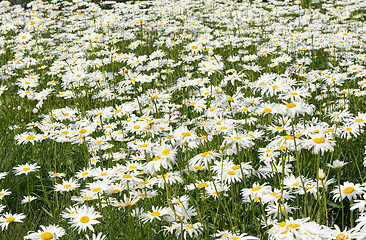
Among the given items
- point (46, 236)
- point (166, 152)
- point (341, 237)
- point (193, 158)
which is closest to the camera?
point (341, 237)

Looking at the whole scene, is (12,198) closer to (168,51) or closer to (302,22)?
(168,51)

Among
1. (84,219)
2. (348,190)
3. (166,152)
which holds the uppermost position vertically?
(166,152)

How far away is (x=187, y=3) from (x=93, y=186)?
6647 millimetres

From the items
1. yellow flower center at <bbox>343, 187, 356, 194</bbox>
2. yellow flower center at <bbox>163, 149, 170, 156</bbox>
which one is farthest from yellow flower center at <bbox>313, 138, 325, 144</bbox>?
yellow flower center at <bbox>163, 149, 170, 156</bbox>

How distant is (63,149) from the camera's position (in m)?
3.62

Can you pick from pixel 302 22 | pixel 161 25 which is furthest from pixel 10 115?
pixel 302 22

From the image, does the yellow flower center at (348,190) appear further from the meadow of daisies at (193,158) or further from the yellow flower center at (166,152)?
the yellow flower center at (166,152)

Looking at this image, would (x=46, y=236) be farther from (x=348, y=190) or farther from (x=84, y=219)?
(x=348, y=190)

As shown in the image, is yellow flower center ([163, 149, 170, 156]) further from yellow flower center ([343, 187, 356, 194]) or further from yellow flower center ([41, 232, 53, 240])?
yellow flower center ([343, 187, 356, 194])

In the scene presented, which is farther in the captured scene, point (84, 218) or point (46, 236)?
point (84, 218)

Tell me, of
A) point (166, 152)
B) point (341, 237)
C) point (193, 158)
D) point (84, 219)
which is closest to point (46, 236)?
point (84, 219)

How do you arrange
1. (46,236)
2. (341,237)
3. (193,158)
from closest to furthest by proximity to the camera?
(341,237), (46,236), (193,158)

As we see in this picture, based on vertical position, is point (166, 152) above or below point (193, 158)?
above

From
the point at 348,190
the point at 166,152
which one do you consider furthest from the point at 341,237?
the point at 166,152
